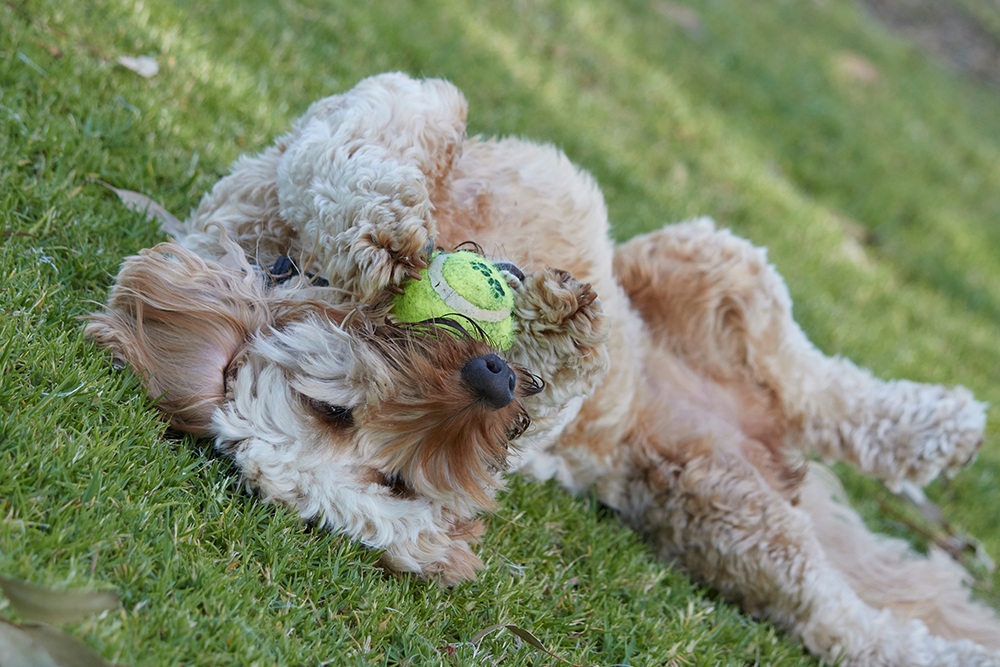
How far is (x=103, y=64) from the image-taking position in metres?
4.29

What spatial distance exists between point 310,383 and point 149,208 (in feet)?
5.48

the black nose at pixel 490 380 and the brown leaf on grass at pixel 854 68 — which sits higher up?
the black nose at pixel 490 380

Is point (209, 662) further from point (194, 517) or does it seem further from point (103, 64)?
point (103, 64)

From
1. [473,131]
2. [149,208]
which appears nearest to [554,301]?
[149,208]

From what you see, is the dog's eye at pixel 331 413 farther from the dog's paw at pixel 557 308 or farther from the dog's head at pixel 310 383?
the dog's paw at pixel 557 308

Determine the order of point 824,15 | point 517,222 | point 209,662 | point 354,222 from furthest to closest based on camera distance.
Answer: point 824,15 → point 517,222 → point 354,222 → point 209,662

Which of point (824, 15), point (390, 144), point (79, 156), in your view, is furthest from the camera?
point (824, 15)

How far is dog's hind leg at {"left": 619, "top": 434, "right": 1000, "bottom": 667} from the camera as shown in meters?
3.66

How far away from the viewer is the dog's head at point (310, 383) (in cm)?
245

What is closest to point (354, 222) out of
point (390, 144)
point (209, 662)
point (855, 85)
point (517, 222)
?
point (390, 144)

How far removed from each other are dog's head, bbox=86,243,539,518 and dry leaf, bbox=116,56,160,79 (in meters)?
2.10

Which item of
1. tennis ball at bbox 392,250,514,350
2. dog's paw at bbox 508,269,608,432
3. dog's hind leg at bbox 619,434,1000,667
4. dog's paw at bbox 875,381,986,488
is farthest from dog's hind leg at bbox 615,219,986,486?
tennis ball at bbox 392,250,514,350

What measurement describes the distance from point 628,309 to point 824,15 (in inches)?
367

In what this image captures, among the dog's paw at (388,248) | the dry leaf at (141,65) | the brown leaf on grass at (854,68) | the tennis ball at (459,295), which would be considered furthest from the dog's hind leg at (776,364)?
the brown leaf on grass at (854,68)
